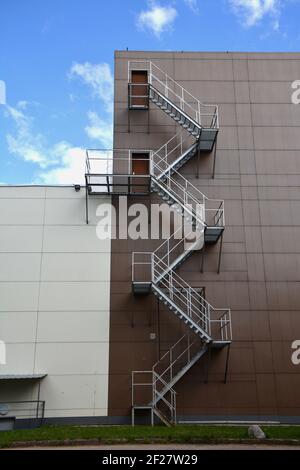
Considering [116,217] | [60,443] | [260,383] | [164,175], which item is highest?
[164,175]

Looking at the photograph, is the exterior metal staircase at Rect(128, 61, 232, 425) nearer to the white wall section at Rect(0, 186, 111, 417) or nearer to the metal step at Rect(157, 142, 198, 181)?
the metal step at Rect(157, 142, 198, 181)

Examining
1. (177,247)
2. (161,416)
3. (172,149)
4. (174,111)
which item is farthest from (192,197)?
(161,416)

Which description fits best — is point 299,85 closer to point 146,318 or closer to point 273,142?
point 273,142

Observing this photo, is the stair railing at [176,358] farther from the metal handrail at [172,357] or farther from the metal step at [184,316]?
the metal step at [184,316]

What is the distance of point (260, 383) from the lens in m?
17.7

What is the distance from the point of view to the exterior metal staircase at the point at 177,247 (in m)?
17.2

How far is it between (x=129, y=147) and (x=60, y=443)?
13378 millimetres

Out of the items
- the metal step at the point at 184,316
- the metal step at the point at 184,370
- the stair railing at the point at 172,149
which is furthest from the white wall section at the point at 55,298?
the stair railing at the point at 172,149

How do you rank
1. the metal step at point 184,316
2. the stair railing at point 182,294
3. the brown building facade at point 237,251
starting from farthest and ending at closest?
the stair railing at point 182,294
the brown building facade at point 237,251
the metal step at point 184,316

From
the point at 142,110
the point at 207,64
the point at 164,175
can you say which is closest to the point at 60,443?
the point at 164,175

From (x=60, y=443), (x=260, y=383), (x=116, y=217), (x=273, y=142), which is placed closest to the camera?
(x=60, y=443)

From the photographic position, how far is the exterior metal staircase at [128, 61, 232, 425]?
17250 mm

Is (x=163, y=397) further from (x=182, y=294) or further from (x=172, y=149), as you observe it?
(x=172, y=149)

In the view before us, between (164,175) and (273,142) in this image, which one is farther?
(273,142)
